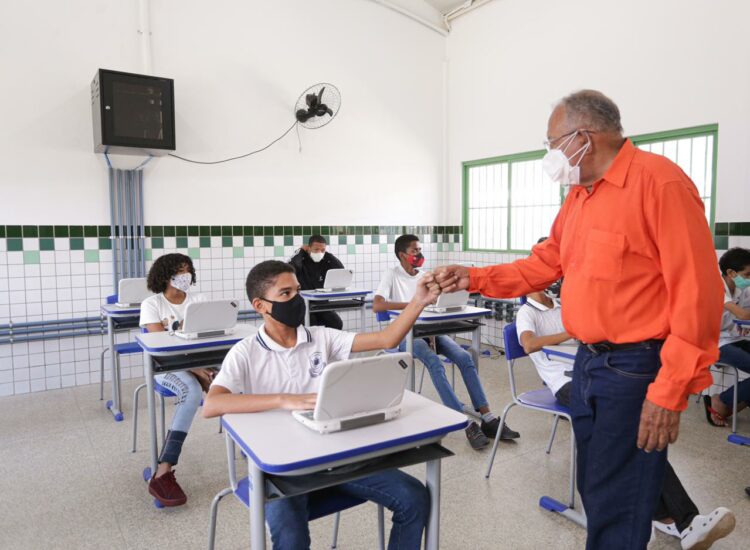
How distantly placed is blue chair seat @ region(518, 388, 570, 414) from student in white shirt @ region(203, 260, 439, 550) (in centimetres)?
114

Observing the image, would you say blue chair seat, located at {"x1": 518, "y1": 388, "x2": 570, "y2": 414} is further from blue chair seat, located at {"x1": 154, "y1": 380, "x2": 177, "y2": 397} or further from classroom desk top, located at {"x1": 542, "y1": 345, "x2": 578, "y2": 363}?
blue chair seat, located at {"x1": 154, "y1": 380, "x2": 177, "y2": 397}

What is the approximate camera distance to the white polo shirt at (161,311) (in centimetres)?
346

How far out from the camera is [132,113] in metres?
4.71

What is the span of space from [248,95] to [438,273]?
15.1 ft

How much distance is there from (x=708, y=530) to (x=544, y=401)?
2.91 feet

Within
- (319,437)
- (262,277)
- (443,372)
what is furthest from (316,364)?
(443,372)

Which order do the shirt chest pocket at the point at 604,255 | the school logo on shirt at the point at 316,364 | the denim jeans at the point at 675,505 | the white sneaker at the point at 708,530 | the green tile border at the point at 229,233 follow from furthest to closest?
the green tile border at the point at 229,233, the denim jeans at the point at 675,505, the white sneaker at the point at 708,530, the school logo on shirt at the point at 316,364, the shirt chest pocket at the point at 604,255

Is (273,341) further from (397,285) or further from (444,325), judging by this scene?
(397,285)

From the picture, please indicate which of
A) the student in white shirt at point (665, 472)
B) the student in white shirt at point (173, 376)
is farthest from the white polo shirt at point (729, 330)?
the student in white shirt at point (173, 376)

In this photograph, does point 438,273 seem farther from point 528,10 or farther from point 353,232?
point 528,10

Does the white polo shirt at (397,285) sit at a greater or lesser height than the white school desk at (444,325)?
greater

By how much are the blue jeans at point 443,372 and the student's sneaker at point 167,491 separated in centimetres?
178

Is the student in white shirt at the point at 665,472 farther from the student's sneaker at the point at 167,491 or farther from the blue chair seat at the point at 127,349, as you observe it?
the blue chair seat at the point at 127,349

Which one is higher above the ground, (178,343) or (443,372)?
(178,343)
